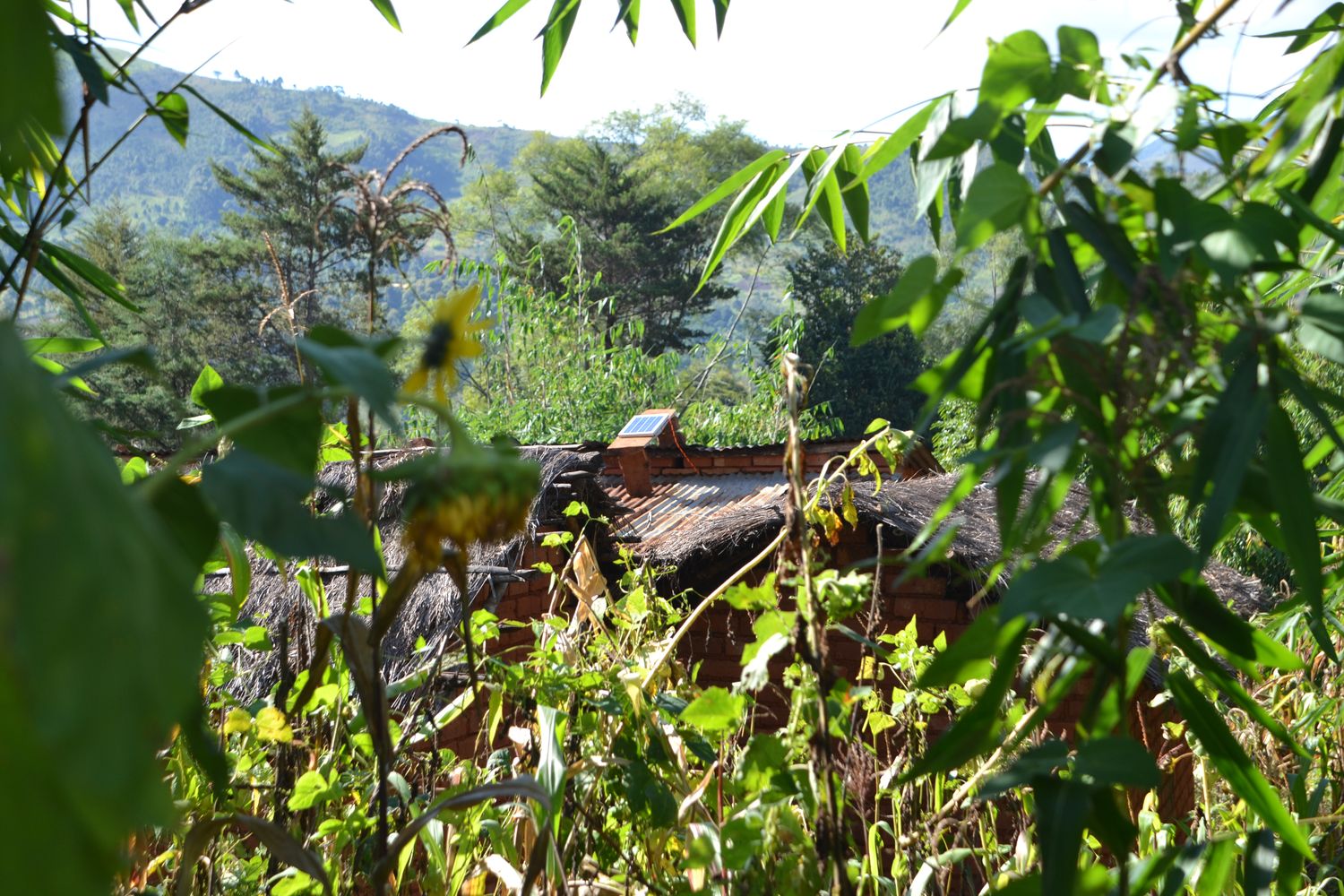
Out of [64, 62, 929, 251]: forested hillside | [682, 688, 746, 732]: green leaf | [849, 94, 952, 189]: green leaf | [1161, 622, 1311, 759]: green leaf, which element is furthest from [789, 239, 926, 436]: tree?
[64, 62, 929, 251]: forested hillside

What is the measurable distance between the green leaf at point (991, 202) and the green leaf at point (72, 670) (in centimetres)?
50

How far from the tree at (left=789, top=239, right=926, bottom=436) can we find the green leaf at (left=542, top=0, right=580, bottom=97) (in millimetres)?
27190

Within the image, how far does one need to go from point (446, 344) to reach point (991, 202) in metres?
0.34

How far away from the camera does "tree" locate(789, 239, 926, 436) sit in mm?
30859

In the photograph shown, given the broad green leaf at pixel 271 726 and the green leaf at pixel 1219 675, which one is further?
the broad green leaf at pixel 271 726

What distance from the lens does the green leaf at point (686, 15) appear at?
4.72ft

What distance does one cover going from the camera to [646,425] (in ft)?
29.8

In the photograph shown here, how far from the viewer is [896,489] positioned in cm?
580

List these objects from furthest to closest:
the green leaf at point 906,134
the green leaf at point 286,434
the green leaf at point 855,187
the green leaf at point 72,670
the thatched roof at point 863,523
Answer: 1. the thatched roof at point 863,523
2. the green leaf at point 855,187
3. the green leaf at point 906,134
4. the green leaf at point 286,434
5. the green leaf at point 72,670

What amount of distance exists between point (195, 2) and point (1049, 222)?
109cm

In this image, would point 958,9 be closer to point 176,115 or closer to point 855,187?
point 855,187

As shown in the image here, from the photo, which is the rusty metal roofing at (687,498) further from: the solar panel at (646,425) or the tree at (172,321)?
the tree at (172,321)

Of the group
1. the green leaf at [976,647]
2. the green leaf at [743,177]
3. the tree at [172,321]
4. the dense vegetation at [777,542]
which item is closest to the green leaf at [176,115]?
the dense vegetation at [777,542]

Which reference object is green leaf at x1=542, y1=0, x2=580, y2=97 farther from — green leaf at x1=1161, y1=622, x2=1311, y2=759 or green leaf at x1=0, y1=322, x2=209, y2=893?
green leaf at x1=0, y1=322, x2=209, y2=893
